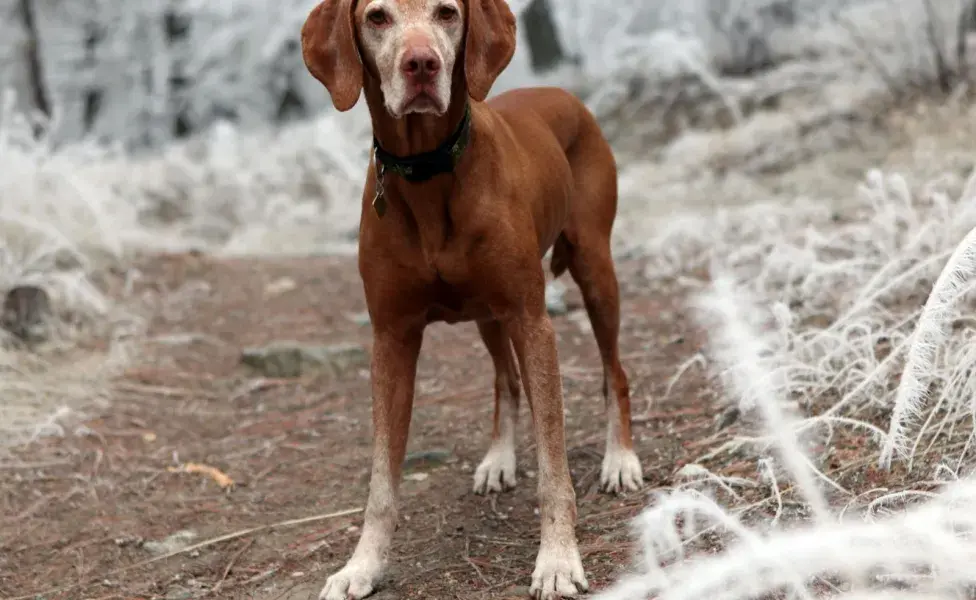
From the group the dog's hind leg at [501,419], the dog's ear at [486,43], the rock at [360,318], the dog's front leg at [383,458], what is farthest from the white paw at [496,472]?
the rock at [360,318]

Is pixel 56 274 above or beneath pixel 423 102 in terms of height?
beneath

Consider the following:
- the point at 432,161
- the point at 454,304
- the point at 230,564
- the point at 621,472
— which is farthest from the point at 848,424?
the point at 230,564

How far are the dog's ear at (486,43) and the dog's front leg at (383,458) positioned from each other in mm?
831

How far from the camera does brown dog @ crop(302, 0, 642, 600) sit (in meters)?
3.12

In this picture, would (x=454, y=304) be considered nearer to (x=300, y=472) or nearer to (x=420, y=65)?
(x=420, y=65)

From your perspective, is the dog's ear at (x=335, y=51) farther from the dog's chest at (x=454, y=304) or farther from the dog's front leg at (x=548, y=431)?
the dog's front leg at (x=548, y=431)

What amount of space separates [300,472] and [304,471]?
2 centimetres

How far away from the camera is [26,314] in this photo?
19.6ft

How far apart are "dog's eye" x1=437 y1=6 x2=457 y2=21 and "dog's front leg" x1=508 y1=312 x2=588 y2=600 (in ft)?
2.99

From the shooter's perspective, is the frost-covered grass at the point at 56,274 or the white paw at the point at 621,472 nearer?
the white paw at the point at 621,472

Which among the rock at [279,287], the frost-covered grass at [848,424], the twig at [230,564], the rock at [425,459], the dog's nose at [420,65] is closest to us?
the frost-covered grass at [848,424]

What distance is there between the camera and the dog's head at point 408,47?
2.98 meters

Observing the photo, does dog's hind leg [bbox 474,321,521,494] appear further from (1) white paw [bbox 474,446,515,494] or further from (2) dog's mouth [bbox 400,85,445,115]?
(2) dog's mouth [bbox 400,85,445,115]

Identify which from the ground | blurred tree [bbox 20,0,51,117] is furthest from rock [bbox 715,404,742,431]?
blurred tree [bbox 20,0,51,117]
